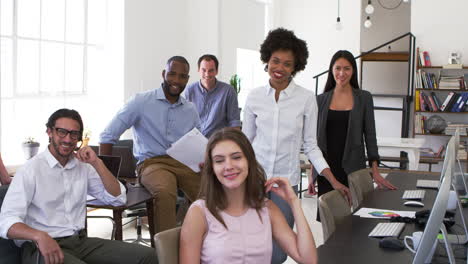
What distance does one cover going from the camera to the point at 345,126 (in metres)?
3.77

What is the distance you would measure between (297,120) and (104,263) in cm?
114

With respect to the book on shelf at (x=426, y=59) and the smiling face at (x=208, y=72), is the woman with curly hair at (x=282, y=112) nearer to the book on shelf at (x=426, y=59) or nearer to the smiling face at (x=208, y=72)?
the smiling face at (x=208, y=72)

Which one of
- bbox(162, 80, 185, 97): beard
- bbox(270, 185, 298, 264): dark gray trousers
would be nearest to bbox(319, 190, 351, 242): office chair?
bbox(270, 185, 298, 264): dark gray trousers

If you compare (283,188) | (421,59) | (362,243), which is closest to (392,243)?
(362,243)

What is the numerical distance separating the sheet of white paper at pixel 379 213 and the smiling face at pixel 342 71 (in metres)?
0.97

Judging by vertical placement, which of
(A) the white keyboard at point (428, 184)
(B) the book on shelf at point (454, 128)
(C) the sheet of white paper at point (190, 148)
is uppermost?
(B) the book on shelf at point (454, 128)

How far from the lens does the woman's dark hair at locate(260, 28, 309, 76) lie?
301 cm

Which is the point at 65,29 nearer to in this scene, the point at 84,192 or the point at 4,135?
the point at 4,135

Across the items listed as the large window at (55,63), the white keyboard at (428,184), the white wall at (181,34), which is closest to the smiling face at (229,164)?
the white keyboard at (428,184)

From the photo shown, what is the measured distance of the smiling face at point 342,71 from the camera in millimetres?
3754

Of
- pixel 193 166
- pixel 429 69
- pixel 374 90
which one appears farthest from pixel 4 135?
pixel 374 90

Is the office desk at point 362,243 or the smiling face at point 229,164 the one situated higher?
the smiling face at point 229,164

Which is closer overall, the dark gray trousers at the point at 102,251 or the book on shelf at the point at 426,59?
the dark gray trousers at the point at 102,251

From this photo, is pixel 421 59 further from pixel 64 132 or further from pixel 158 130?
pixel 64 132
